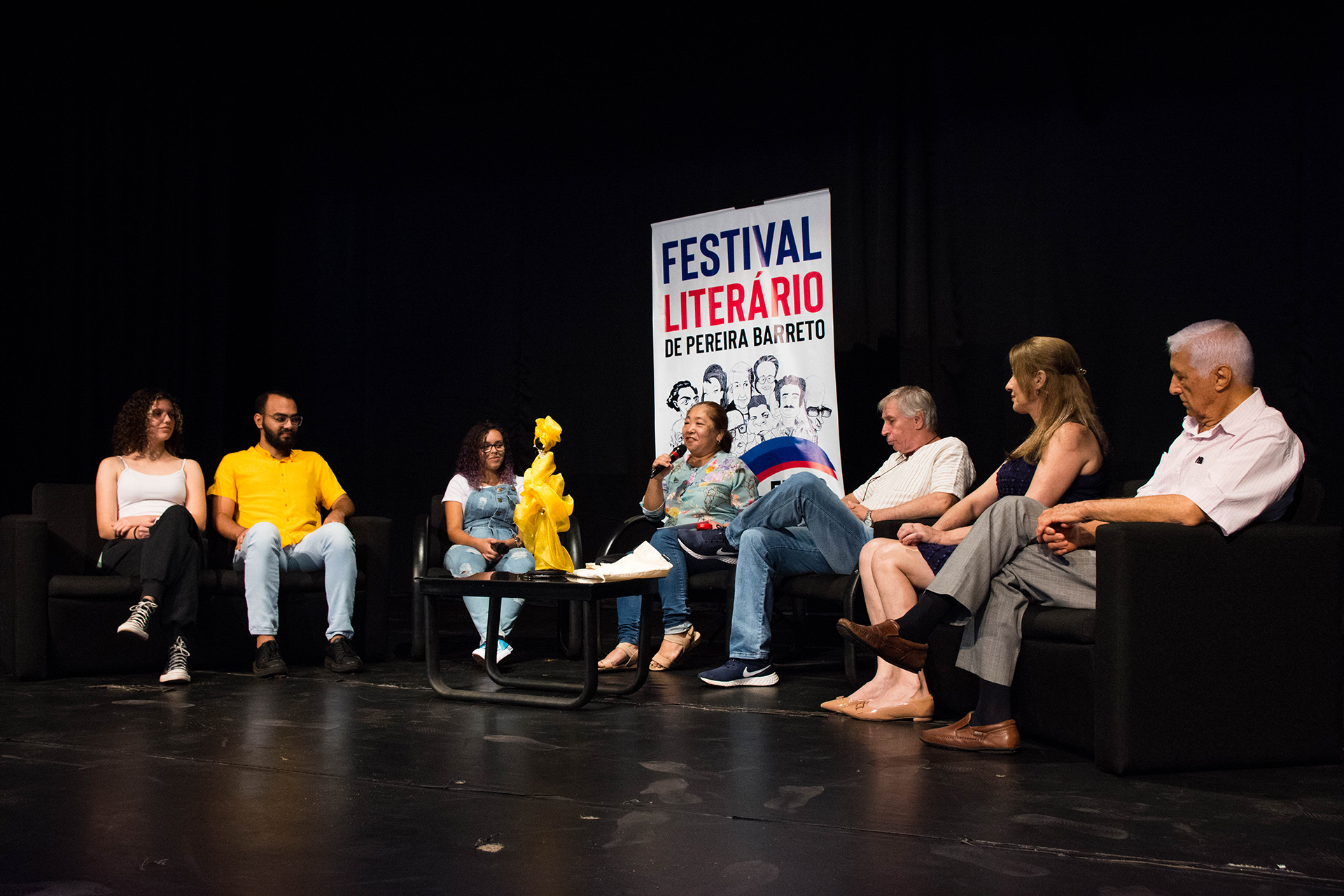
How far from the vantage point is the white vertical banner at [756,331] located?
4.97 m

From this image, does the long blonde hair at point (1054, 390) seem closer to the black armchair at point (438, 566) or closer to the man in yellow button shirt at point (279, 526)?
the black armchair at point (438, 566)

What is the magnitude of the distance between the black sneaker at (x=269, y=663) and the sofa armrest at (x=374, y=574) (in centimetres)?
41

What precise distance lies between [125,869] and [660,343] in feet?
13.4

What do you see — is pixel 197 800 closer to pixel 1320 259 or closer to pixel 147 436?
pixel 147 436

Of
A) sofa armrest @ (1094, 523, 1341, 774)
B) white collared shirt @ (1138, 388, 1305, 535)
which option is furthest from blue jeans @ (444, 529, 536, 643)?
white collared shirt @ (1138, 388, 1305, 535)

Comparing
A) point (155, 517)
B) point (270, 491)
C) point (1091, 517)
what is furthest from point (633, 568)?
point (155, 517)

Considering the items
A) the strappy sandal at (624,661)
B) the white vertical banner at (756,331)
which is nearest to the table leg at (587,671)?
the strappy sandal at (624,661)

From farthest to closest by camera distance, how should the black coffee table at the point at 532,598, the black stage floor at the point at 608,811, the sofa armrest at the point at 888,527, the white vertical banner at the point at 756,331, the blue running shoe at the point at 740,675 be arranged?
the white vertical banner at the point at 756,331 → the blue running shoe at the point at 740,675 → the sofa armrest at the point at 888,527 → the black coffee table at the point at 532,598 → the black stage floor at the point at 608,811

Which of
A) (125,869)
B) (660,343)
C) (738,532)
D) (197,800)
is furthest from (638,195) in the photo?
(125,869)

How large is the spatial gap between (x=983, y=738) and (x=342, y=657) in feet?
7.74

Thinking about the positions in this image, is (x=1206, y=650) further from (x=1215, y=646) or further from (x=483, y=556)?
(x=483, y=556)

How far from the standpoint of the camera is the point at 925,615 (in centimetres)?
269

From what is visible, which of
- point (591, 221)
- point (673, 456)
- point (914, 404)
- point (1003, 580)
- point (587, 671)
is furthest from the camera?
point (591, 221)

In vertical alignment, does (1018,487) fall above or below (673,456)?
below
